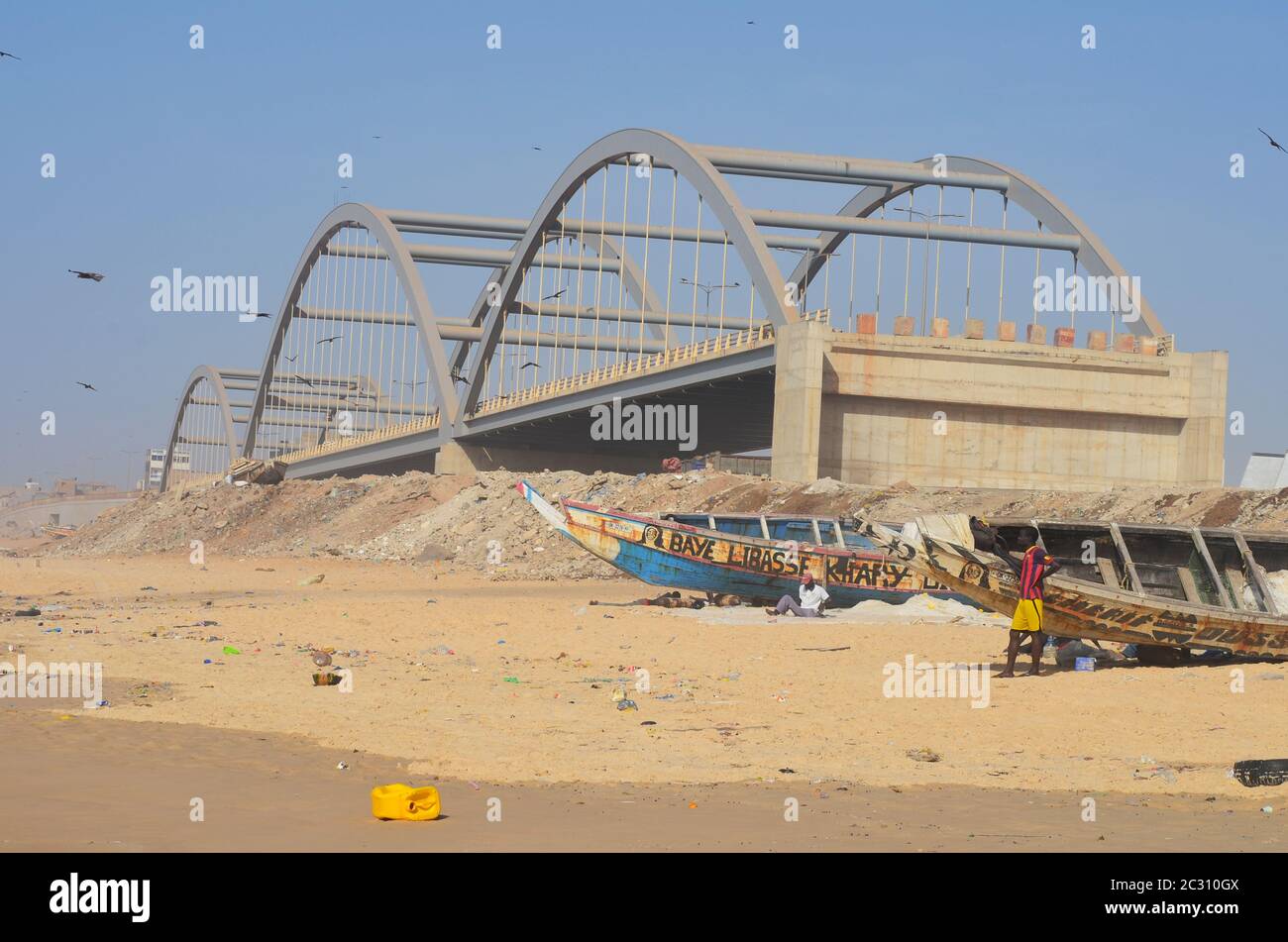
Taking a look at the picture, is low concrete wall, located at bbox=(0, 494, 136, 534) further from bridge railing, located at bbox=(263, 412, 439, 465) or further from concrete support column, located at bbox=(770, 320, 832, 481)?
concrete support column, located at bbox=(770, 320, 832, 481)

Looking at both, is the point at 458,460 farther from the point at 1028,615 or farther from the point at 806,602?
the point at 1028,615

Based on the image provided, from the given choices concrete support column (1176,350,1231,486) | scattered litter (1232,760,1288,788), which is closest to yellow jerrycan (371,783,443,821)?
scattered litter (1232,760,1288,788)

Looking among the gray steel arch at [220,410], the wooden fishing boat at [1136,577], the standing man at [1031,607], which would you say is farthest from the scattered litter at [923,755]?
the gray steel arch at [220,410]

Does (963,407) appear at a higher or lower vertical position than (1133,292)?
lower

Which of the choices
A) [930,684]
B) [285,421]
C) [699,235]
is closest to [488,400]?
[699,235]

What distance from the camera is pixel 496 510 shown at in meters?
47.7

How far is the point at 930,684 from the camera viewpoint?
50.4 feet

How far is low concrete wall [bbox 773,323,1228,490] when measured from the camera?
4541 cm

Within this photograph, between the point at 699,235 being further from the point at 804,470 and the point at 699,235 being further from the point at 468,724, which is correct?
the point at 468,724

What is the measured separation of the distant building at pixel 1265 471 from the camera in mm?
41562

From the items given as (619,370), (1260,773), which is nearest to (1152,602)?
(1260,773)

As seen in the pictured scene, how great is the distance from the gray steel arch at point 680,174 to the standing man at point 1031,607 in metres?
30.4

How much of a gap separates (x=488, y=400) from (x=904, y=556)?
56.7 m

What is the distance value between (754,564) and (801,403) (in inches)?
784
